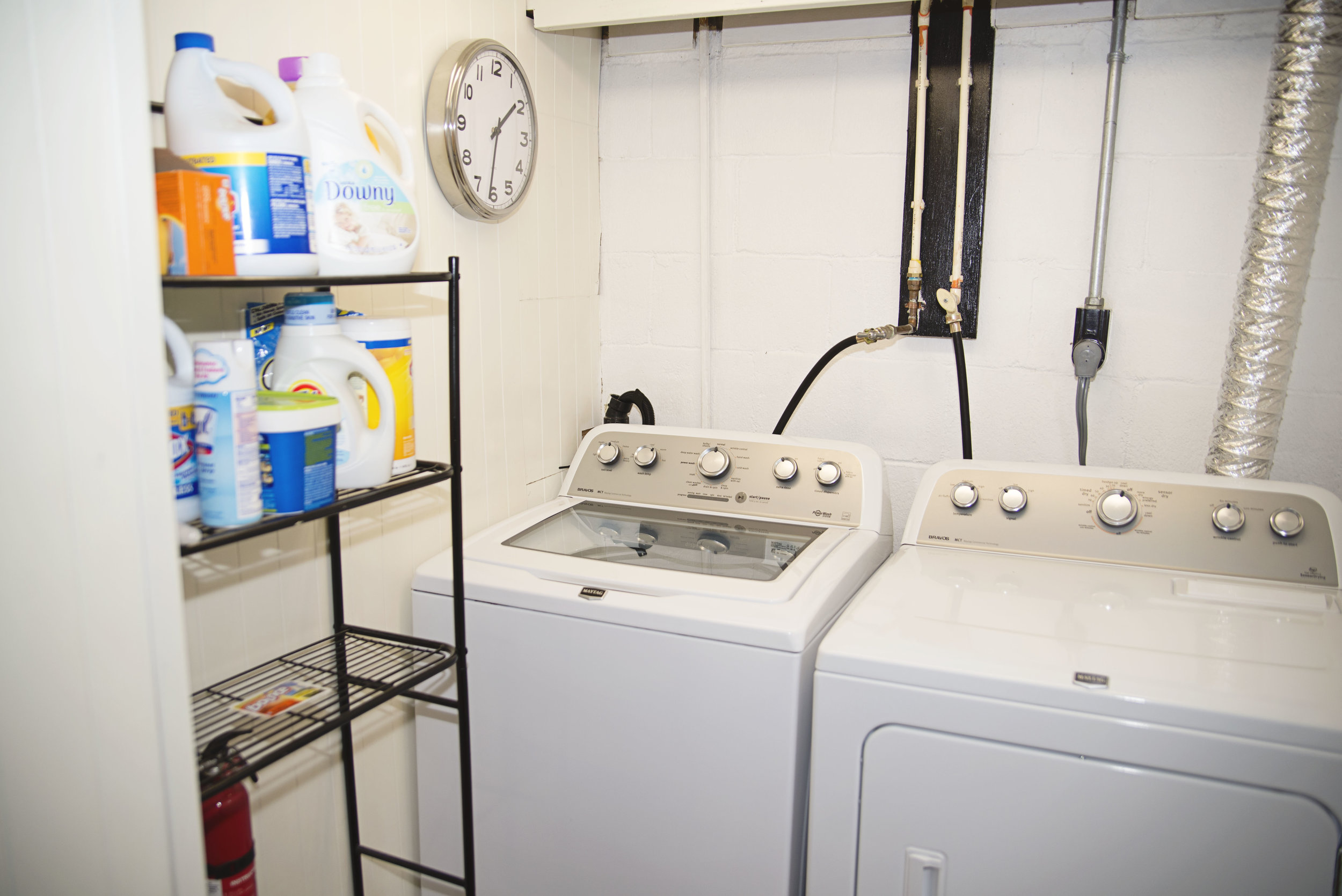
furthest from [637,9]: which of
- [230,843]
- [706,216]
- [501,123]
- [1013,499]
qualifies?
[230,843]

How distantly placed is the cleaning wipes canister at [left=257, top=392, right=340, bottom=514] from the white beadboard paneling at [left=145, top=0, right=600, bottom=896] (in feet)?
0.91

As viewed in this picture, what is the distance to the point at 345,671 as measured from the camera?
130 centimetres

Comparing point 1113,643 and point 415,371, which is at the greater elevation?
point 415,371

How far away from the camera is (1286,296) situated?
5.24ft

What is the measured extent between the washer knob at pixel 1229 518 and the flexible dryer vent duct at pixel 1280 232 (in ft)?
0.52

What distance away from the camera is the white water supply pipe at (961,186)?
1827mm

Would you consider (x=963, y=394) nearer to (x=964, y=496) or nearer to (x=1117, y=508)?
(x=964, y=496)

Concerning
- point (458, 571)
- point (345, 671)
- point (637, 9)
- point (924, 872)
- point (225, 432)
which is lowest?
point (924, 872)

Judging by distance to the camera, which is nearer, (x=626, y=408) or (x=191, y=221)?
(x=191, y=221)

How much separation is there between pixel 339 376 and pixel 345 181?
0.23 m

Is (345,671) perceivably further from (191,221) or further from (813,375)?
(813,375)

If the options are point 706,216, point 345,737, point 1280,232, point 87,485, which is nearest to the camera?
point 87,485

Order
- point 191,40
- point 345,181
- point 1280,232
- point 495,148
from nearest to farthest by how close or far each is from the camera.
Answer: point 191,40 → point 345,181 → point 1280,232 → point 495,148

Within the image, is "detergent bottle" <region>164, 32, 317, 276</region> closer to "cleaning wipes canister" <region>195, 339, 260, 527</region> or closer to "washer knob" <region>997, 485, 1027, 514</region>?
"cleaning wipes canister" <region>195, 339, 260, 527</region>
